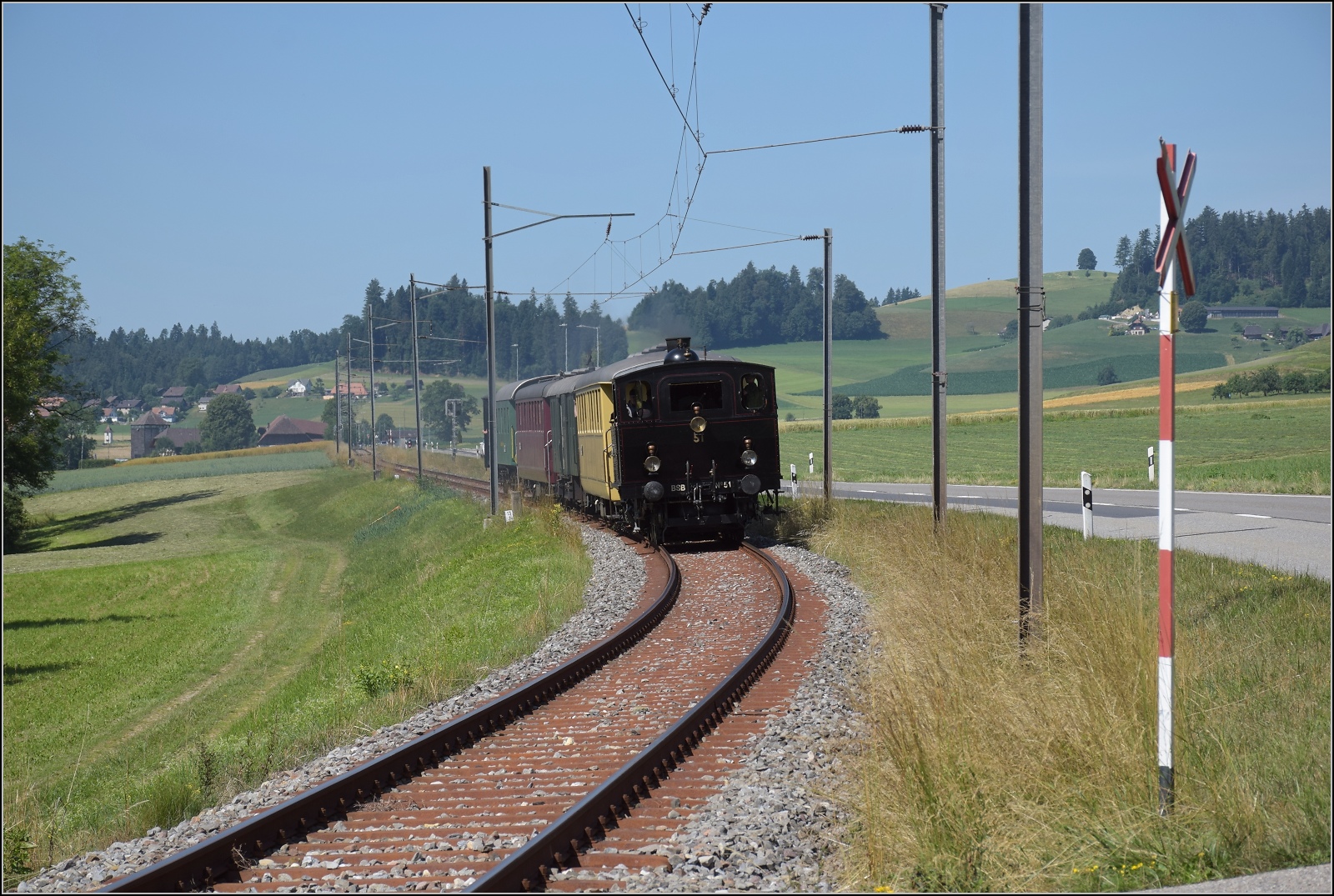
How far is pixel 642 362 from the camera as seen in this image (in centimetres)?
2248

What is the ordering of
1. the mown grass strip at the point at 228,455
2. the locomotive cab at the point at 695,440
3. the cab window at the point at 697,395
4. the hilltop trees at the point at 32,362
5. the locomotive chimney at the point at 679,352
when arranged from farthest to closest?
the mown grass strip at the point at 228,455 < the hilltop trees at the point at 32,362 < the locomotive chimney at the point at 679,352 < the cab window at the point at 697,395 < the locomotive cab at the point at 695,440

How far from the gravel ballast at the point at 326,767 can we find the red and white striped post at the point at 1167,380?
512 centimetres

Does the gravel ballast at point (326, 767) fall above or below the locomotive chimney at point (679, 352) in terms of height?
below

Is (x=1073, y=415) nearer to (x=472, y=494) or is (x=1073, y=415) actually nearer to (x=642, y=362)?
(x=472, y=494)

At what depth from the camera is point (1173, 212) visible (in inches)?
215

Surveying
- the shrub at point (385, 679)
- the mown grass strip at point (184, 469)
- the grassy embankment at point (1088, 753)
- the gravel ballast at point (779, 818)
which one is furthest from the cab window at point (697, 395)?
the mown grass strip at point (184, 469)

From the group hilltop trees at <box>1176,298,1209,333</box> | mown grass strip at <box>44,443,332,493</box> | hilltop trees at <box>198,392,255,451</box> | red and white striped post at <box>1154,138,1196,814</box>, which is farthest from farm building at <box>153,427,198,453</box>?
red and white striped post at <box>1154,138,1196,814</box>

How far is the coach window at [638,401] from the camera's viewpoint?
2112 cm

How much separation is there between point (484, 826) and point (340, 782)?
104 centimetres

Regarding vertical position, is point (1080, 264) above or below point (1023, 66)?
above

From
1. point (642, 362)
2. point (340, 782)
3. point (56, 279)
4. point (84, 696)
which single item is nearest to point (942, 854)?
point (340, 782)

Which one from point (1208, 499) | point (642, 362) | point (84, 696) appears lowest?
point (84, 696)

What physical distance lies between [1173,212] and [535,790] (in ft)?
16.1

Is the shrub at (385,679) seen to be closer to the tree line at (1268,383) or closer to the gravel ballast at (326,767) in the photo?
the gravel ballast at (326,767)
